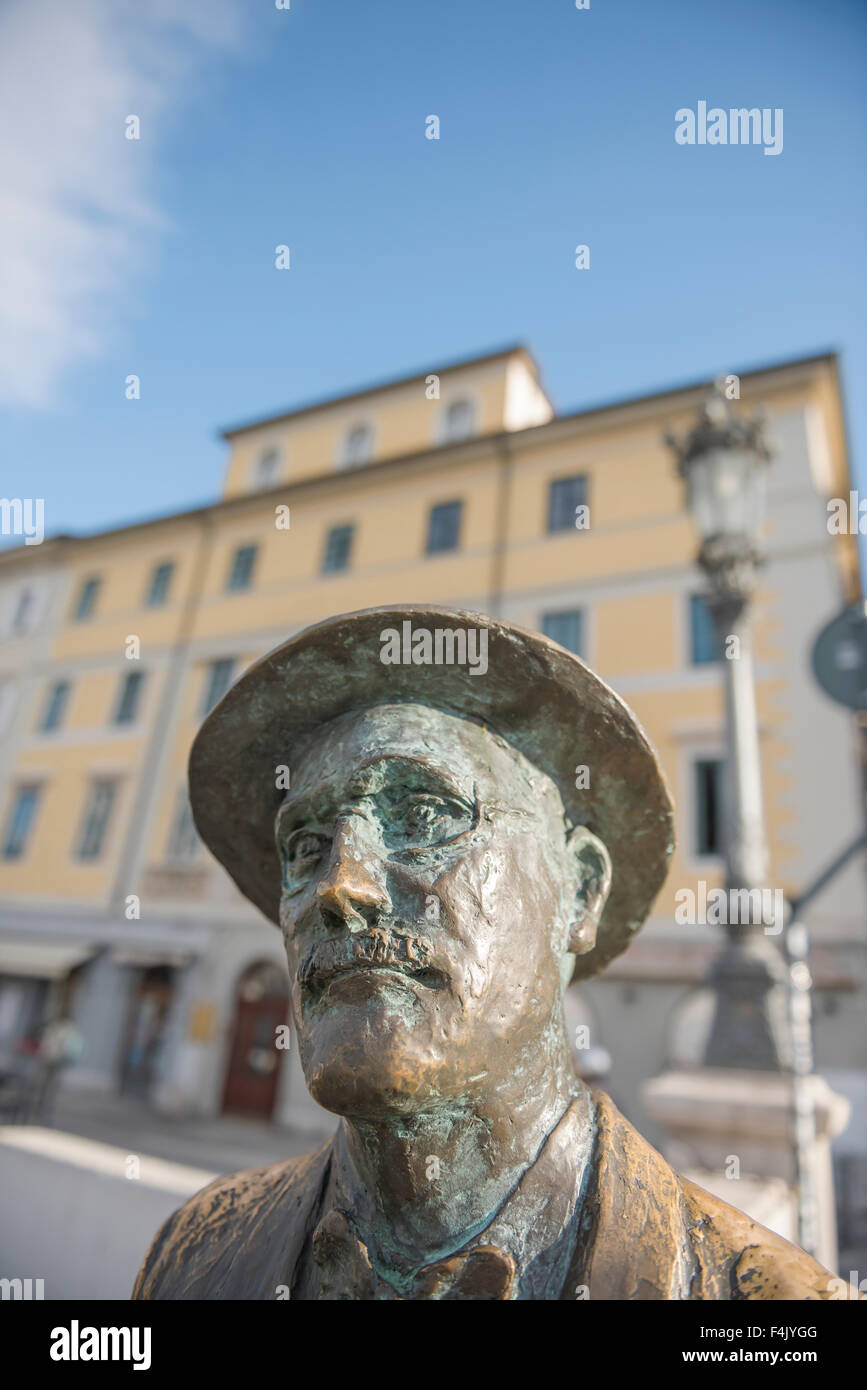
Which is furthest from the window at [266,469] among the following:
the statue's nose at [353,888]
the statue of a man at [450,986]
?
the statue's nose at [353,888]

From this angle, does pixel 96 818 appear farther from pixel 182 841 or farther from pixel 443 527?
pixel 443 527

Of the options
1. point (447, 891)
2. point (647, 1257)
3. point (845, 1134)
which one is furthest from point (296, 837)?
point (845, 1134)

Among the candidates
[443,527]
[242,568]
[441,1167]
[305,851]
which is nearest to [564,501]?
[443,527]

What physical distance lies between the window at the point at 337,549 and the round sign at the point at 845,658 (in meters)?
16.3

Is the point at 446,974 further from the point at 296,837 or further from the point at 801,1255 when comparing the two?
the point at 801,1255

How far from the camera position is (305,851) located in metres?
1.42

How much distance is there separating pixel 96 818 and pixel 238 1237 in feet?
65.8

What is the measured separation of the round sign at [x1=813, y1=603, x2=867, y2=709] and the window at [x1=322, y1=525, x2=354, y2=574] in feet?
53.4

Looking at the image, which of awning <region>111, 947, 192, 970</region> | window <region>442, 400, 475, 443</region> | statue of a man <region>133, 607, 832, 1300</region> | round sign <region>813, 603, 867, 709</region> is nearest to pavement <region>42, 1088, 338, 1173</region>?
awning <region>111, 947, 192, 970</region>

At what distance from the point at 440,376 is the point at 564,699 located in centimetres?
2054

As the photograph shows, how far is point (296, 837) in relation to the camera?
1.44m

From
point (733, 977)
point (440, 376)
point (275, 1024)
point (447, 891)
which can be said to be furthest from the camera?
point (440, 376)

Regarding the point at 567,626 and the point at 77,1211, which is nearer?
the point at 77,1211

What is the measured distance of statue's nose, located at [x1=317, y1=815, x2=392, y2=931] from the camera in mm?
1169
